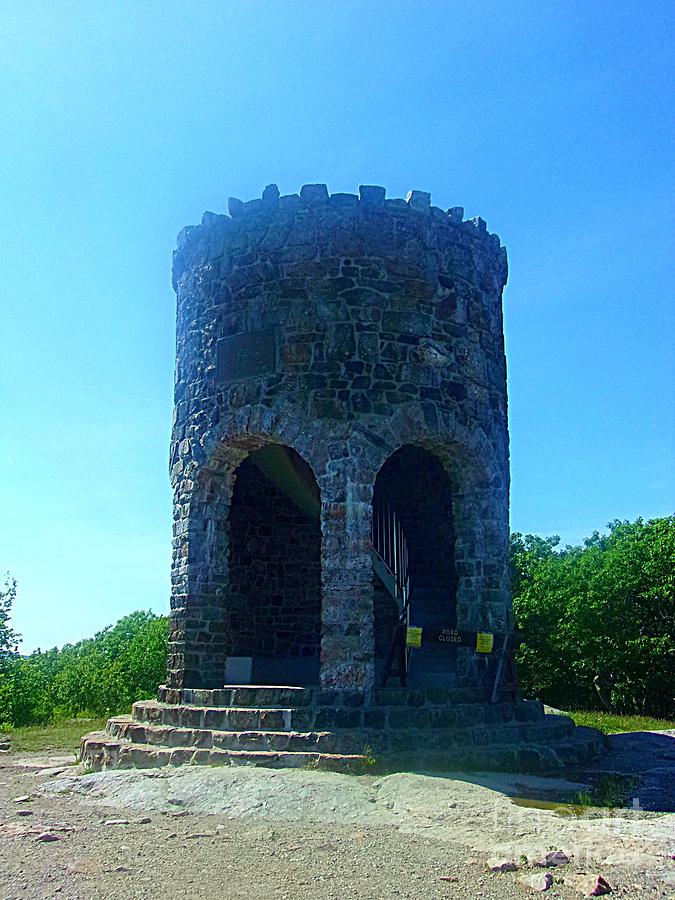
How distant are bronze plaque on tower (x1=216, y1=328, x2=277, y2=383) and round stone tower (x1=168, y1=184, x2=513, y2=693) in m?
0.02

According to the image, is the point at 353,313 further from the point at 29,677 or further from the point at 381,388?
the point at 29,677

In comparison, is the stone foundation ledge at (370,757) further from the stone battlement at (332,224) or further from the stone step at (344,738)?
the stone battlement at (332,224)

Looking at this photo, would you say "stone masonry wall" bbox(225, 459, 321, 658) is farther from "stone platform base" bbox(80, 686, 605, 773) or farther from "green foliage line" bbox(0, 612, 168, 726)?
"stone platform base" bbox(80, 686, 605, 773)

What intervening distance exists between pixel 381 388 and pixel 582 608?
9.10 meters

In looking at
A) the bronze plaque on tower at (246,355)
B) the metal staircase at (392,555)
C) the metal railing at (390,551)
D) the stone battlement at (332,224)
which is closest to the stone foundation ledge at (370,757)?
the metal staircase at (392,555)

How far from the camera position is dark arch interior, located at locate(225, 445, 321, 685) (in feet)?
44.9

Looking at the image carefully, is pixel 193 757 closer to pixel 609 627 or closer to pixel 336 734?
pixel 336 734

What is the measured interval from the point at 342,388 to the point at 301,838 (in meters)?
4.88

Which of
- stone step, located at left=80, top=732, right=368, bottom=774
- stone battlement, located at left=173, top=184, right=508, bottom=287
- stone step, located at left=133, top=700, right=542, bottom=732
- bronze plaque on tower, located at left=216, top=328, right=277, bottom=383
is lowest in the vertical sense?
stone step, located at left=80, top=732, right=368, bottom=774

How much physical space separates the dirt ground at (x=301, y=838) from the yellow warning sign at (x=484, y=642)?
1841 mm

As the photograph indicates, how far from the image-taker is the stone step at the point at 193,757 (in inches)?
313

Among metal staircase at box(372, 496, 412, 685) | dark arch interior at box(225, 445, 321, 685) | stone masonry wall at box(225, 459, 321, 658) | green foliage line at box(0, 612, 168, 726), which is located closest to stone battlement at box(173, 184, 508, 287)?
dark arch interior at box(225, 445, 321, 685)

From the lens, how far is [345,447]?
9320mm

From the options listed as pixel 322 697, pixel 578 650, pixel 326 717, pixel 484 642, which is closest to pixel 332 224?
pixel 484 642
